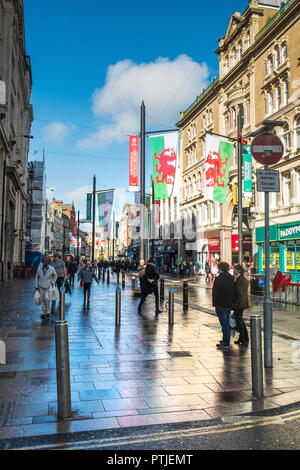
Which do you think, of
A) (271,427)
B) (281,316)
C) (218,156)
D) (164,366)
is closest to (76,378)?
(164,366)

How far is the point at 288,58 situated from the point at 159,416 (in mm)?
28597

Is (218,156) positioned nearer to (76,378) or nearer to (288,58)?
(288,58)

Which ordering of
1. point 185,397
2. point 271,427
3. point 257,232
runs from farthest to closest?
1. point 257,232
2. point 185,397
3. point 271,427

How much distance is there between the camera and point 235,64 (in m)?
36.2

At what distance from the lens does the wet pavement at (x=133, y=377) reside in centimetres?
464

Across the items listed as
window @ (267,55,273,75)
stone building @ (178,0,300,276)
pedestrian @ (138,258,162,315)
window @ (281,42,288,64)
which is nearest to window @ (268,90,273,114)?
stone building @ (178,0,300,276)

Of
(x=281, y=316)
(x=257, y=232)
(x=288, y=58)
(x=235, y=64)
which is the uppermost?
(x=235, y=64)

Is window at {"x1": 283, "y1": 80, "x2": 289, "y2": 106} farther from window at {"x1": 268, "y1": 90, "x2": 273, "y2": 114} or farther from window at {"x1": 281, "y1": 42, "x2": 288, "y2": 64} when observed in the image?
window at {"x1": 268, "y1": 90, "x2": 273, "y2": 114}

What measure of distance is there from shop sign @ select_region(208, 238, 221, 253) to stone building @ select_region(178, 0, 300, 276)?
9 cm

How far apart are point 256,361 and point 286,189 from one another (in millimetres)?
25049

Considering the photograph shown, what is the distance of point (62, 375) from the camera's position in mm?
4648

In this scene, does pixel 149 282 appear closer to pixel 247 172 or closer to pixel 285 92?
pixel 247 172

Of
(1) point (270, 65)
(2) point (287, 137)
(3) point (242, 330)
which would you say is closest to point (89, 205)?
(2) point (287, 137)

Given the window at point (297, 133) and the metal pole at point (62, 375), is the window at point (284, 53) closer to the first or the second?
the window at point (297, 133)
